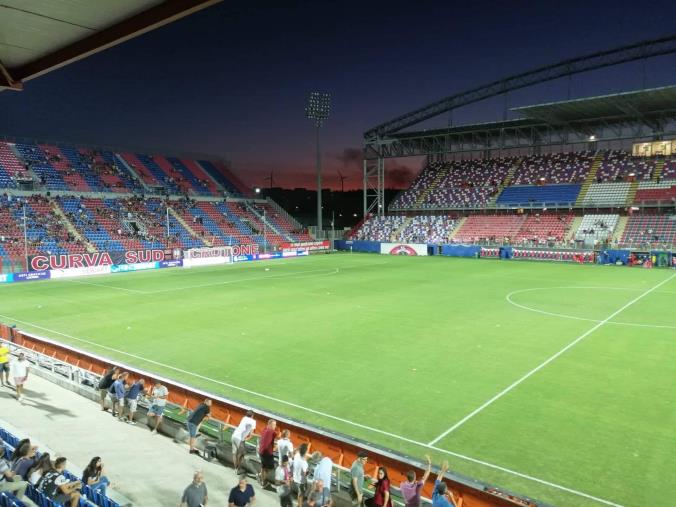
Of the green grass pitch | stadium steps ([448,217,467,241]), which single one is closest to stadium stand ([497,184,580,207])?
stadium steps ([448,217,467,241])

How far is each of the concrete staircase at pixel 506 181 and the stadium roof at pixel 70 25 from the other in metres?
56.7

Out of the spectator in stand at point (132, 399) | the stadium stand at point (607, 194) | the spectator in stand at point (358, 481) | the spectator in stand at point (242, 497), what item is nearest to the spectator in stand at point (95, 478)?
the spectator in stand at point (242, 497)

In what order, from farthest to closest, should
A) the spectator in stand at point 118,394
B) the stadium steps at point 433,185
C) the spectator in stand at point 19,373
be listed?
the stadium steps at point 433,185 < the spectator in stand at point 19,373 < the spectator in stand at point 118,394

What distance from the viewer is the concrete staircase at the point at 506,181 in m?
60.2

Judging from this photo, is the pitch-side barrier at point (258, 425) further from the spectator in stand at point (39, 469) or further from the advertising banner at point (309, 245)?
the advertising banner at point (309, 245)

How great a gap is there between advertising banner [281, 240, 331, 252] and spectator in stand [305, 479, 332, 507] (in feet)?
164

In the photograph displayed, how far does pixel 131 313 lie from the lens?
2419 centimetres

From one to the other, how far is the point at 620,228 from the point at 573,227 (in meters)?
4.28

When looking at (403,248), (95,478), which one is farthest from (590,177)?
(95,478)

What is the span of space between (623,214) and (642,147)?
7.88 meters

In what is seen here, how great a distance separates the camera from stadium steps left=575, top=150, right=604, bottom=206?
54.4 meters

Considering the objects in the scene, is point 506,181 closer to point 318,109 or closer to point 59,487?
point 318,109

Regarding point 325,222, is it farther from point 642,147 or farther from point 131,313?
point 131,313

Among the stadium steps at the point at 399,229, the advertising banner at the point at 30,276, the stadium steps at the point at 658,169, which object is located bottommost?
the advertising banner at the point at 30,276
